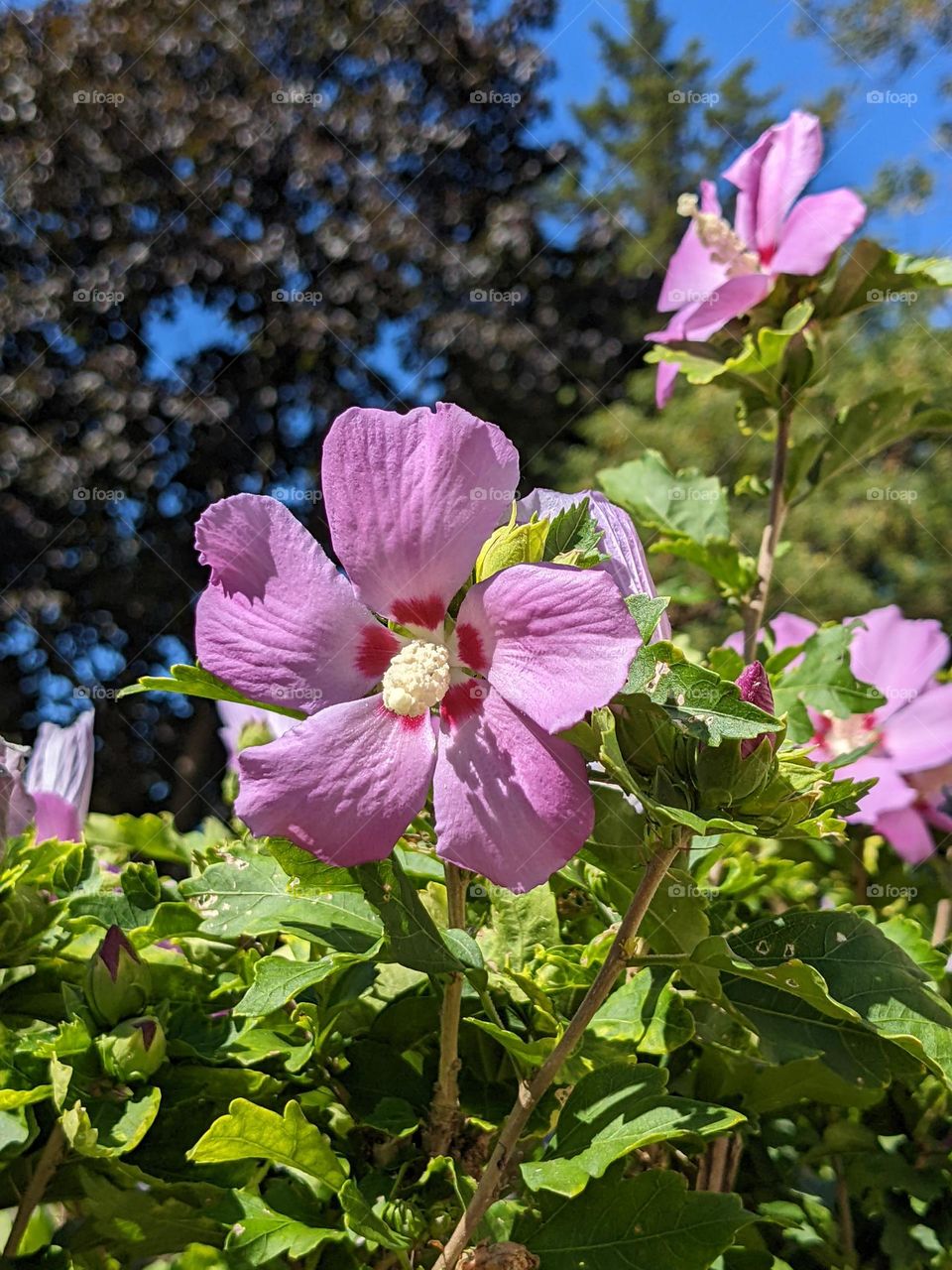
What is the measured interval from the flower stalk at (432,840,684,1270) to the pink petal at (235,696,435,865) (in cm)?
12

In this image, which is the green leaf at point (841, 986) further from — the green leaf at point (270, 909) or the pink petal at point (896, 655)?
the pink petal at point (896, 655)

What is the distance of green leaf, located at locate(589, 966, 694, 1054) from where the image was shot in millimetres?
669

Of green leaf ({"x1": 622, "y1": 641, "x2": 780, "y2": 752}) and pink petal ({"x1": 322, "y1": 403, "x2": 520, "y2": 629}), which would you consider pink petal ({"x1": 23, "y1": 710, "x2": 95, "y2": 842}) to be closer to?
pink petal ({"x1": 322, "y1": 403, "x2": 520, "y2": 629})

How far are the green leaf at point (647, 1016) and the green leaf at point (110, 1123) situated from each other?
253 mm

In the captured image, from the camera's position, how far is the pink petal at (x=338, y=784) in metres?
0.57

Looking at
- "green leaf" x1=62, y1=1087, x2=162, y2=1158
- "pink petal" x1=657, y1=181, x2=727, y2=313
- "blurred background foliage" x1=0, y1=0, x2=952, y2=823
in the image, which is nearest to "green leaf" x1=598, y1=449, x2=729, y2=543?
"pink petal" x1=657, y1=181, x2=727, y2=313

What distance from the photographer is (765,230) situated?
3.67ft

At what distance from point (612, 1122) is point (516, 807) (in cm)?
18

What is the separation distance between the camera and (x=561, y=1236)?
62 cm

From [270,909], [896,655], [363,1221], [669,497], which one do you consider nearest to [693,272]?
[669,497]

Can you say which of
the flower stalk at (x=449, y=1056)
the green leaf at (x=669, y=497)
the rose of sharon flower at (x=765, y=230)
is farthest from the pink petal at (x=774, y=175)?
the flower stalk at (x=449, y=1056)

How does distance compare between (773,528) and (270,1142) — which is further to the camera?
(773,528)

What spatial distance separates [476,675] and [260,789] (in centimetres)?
12

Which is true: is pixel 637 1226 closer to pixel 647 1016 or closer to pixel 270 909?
pixel 647 1016
